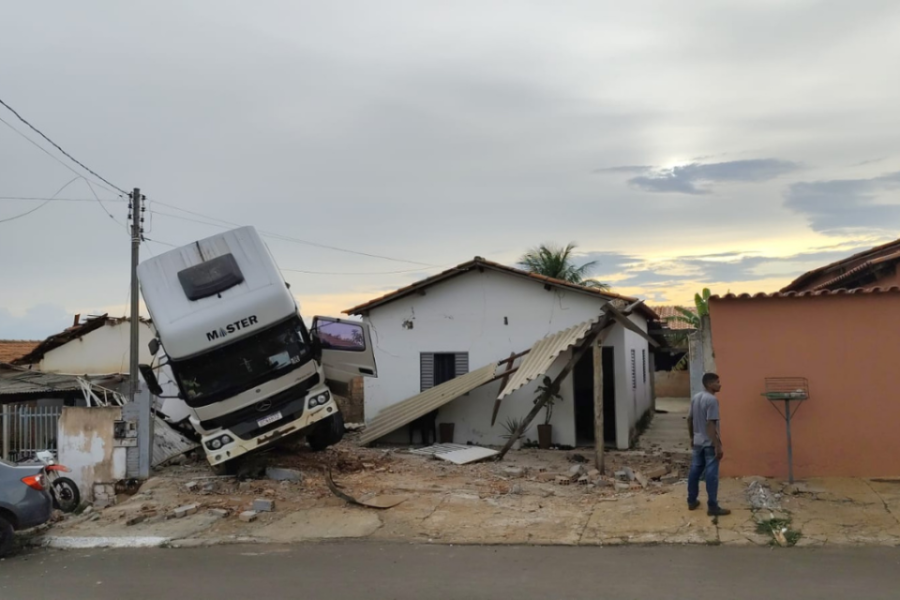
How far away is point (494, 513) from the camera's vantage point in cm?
1004

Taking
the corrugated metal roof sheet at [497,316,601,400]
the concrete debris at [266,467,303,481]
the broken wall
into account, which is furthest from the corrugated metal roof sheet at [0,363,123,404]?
the corrugated metal roof sheet at [497,316,601,400]

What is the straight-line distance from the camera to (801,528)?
834cm

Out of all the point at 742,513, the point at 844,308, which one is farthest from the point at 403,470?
the point at 844,308

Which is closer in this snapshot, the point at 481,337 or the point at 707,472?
the point at 707,472

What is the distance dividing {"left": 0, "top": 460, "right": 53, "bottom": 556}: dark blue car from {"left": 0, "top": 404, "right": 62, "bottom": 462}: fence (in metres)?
4.26

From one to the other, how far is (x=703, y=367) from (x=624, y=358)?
4991mm

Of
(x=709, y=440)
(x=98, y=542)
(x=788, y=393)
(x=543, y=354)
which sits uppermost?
(x=543, y=354)

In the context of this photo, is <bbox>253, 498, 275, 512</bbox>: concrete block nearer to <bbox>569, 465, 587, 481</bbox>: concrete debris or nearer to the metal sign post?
<bbox>569, 465, 587, 481</bbox>: concrete debris

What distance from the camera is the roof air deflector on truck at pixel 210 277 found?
1146 cm

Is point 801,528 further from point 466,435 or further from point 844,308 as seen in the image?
point 466,435

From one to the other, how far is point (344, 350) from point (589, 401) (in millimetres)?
8002

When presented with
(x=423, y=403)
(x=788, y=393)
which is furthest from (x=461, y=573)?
(x=423, y=403)

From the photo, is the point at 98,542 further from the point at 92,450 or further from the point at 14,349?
the point at 14,349

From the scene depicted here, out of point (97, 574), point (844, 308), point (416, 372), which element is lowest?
point (97, 574)
